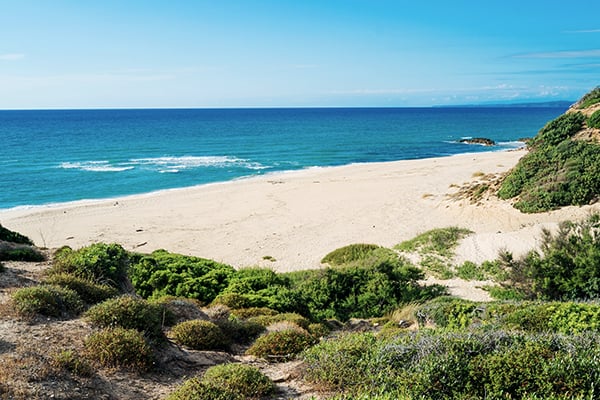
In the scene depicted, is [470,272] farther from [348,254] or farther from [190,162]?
[190,162]

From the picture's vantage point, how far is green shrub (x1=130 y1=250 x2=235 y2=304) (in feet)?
45.3

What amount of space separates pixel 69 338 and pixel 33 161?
57.6m

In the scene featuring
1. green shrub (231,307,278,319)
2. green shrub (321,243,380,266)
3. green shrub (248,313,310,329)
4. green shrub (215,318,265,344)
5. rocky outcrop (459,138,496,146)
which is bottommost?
green shrub (321,243,380,266)

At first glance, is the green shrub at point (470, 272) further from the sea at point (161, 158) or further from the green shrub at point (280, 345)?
the sea at point (161, 158)

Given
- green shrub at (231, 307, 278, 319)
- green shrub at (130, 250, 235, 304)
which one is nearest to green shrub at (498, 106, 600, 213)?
green shrub at (130, 250, 235, 304)

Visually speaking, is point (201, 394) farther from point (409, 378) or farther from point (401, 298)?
point (401, 298)

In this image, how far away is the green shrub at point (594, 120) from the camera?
30359mm

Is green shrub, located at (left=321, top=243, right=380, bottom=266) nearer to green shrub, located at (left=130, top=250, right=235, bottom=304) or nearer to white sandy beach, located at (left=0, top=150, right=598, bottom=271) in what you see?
white sandy beach, located at (left=0, top=150, right=598, bottom=271)

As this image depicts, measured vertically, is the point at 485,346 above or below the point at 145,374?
above

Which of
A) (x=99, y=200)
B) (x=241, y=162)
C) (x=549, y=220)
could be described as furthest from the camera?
(x=241, y=162)

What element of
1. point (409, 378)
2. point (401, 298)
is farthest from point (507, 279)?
point (409, 378)

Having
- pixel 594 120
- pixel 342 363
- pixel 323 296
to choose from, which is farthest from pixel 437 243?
pixel 594 120

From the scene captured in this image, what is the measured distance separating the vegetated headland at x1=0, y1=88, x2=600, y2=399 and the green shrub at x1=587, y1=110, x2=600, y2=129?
0.36 ft

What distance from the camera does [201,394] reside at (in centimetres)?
596
